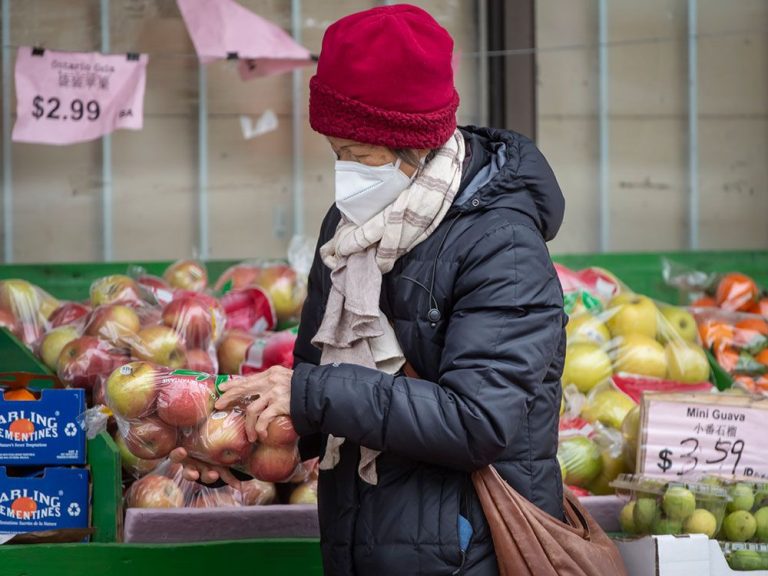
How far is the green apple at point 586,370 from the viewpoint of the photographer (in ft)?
13.7

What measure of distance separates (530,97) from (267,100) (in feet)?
3.89

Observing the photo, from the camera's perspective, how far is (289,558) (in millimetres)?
3322

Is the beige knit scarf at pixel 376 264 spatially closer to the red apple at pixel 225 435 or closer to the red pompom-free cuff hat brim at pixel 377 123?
the red pompom-free cuff hat brim at pixel 377 123

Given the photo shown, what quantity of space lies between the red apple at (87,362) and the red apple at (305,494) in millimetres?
657

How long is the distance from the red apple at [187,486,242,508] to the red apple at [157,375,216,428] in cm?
95

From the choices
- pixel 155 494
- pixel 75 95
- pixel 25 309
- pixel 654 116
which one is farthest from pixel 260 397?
pixel 654 116

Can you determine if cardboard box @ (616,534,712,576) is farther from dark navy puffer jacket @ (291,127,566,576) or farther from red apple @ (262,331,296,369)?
red apple @ (262,331,296,369)

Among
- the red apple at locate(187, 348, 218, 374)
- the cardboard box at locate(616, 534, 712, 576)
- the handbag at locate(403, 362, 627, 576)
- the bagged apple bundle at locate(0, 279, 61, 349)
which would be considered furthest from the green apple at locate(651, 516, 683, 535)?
the bagged apple bundle at locate(0, 279, 61, 349)

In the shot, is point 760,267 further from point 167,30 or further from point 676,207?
point 167,30

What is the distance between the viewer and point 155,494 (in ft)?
11.2

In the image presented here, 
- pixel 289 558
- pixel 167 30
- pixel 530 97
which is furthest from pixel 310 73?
pixel 289 558

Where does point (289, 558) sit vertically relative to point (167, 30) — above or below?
below

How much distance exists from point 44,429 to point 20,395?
160mm

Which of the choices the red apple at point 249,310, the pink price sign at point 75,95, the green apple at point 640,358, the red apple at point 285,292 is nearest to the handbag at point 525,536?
the green apple at point 640,358
